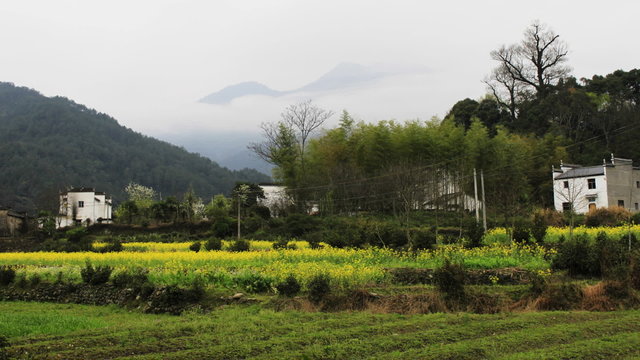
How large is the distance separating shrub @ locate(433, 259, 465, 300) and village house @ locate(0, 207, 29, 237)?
127ft

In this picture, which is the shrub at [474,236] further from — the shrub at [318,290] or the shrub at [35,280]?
the shrub at [35,280]

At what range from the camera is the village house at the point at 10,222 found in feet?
132

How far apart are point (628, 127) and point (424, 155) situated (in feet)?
70.8

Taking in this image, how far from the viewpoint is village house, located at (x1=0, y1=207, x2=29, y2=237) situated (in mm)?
40325

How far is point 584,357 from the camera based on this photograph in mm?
5645

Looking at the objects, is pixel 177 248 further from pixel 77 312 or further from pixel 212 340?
pixel 212 340

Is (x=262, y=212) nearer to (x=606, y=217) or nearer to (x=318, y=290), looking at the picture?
(x=606, y=217)

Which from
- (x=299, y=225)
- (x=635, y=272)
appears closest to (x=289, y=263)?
(x=635, y=272)

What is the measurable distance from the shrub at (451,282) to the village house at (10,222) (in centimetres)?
3863

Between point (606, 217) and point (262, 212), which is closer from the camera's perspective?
point (606, 217)

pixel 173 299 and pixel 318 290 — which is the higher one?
pixel 318 290

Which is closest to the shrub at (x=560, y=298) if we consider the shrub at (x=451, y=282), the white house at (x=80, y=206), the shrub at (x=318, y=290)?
the shrub at (x=451, y=282)

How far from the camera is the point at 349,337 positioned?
21.7 ft

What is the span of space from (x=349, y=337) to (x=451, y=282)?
3.03 m
